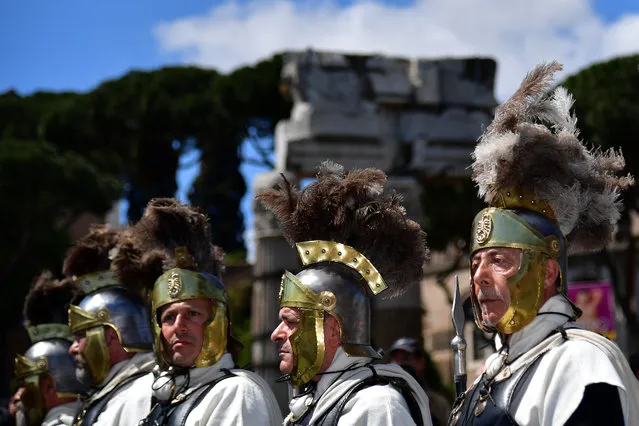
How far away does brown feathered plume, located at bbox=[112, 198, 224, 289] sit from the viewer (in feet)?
24.0

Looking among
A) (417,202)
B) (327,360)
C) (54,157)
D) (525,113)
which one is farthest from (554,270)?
(54,157)

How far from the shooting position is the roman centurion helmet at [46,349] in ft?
29.6

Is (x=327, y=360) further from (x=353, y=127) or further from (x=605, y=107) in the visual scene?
(x=605, y=107)

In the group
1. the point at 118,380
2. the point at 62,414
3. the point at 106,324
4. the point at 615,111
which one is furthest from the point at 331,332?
the point at 615,111

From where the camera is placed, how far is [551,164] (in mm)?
5152

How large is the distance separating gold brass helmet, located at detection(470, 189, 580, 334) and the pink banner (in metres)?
16.1

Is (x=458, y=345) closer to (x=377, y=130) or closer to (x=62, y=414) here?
(x=62, y=414)

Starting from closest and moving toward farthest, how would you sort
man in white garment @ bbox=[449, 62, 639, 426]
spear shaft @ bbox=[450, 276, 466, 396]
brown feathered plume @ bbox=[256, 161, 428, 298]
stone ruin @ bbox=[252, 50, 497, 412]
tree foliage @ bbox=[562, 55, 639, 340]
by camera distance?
1. man in white garment @ bbox=[449, 62, 639, 426]
2. spear shaft @ bbox=[450, 276, 466, 396]
3. brown feathered plume @ bbox=[256, 161, 428, 298]
4. stone ruin @ bbox=[252, 50, 497, 412]
5. tree foliage @ bbox=[562, 55, 639, 340]

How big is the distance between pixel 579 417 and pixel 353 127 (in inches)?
381

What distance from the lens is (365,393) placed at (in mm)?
5355

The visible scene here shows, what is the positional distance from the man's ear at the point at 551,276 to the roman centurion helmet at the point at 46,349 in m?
4.56

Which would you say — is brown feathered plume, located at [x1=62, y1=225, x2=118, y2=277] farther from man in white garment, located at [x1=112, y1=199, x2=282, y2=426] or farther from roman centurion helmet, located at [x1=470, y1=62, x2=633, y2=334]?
roman centurion helmet, located at [x1=470, y1=62, x2=633, y2=334]

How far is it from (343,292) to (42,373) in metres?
4.10

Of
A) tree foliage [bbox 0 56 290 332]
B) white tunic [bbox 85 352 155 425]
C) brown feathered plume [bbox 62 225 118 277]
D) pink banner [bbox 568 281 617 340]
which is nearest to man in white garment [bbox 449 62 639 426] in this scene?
white tunic [bbox 85 352 155 425]
